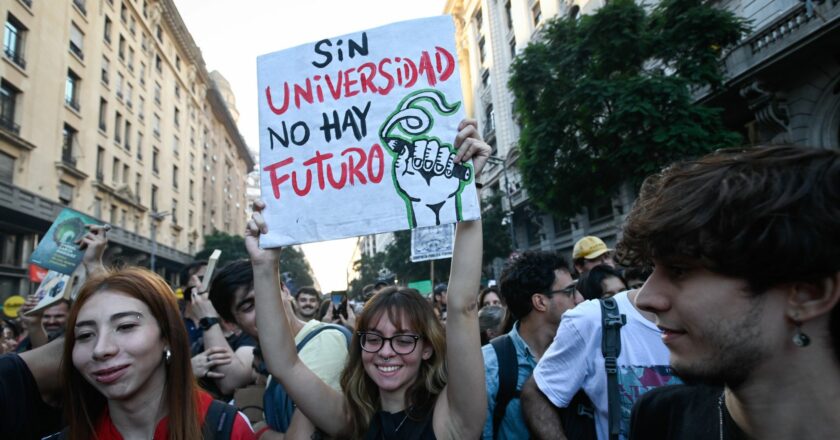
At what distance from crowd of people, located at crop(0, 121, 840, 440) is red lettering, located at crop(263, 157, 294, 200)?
0.15 m

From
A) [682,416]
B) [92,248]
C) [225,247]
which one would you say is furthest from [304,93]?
[225,247]

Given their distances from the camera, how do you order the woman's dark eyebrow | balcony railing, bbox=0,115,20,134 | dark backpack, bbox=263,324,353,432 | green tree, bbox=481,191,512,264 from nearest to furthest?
the woman's dark eyebrow → dark backpack, bbox=263,324,353,432 → balcony railing, bbox=0,115,20,134 → green tree, bbox=481,191,512,264

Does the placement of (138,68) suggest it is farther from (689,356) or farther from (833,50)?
(689,356)

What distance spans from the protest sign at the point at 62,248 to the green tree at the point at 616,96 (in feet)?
34.7

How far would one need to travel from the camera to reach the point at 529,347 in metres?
2.90

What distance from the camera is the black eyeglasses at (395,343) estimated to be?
6.82 ft

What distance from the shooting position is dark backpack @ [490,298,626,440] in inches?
83.6

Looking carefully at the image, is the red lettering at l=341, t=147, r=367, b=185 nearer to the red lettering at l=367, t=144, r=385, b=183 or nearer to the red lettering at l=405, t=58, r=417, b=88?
the red lettering at l=367, t=144, r=385, b=183

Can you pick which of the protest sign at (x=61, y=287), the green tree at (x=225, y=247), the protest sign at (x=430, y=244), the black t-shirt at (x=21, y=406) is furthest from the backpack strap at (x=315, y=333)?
the green tree at (x=225, y=247)

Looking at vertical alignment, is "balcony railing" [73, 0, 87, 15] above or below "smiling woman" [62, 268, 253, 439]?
above

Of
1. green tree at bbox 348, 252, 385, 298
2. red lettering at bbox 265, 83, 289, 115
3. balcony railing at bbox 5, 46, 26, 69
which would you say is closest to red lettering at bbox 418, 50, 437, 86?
red lettering at bbox 265, 83, 289, 115

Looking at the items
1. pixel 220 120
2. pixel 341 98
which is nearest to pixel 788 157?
pixel 341 98

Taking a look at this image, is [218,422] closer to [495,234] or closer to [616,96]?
[616,96]

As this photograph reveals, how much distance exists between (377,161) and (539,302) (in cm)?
148
